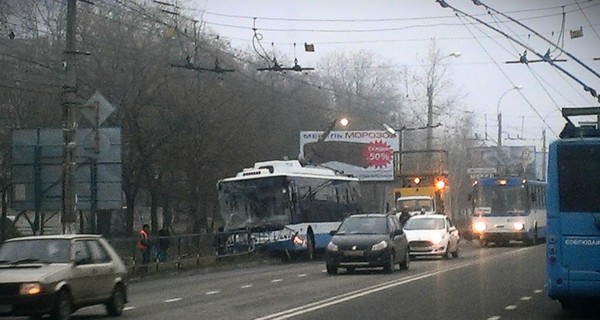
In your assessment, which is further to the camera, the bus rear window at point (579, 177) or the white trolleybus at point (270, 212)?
the white trolleybus at point (270, 212)

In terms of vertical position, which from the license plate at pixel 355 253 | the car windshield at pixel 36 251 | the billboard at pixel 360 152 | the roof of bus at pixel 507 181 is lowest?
the license plate at pixel 355 253

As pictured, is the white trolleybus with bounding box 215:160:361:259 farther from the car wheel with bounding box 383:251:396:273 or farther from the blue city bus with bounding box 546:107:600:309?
the blue city bus with bounding box 546:107:600:309

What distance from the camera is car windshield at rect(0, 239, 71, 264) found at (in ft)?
59.5

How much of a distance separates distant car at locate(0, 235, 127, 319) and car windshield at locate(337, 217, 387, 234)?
12.1 metres

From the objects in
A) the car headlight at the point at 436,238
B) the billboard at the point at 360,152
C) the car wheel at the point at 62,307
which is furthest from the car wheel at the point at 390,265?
the billboard at the point at 360,152

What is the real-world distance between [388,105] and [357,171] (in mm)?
27265

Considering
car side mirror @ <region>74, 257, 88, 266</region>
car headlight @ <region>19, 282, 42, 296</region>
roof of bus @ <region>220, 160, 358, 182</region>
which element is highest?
roof of bus @ <region>220, 160, 358, 182</region>

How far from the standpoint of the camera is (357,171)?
2749 inches

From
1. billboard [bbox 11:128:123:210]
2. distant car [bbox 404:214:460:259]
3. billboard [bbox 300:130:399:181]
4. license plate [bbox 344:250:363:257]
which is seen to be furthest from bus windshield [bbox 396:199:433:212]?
billboard [bbox 11:128:123:210]

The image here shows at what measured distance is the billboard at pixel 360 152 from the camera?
69.0 metres

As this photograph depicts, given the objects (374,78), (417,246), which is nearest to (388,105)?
(374,78)

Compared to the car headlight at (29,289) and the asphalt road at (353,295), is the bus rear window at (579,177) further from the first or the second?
the car headlight at (29,289)

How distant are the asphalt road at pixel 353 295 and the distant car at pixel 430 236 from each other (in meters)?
4.94

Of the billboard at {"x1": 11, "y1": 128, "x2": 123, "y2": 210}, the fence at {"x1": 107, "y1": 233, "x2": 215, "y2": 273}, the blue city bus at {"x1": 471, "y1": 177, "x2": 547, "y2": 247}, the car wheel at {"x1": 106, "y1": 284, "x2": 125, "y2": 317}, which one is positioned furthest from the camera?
the blue city bus at {"x1": 471, "y1": 177, "x2": 547, "y2": 247}
